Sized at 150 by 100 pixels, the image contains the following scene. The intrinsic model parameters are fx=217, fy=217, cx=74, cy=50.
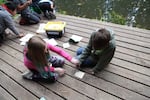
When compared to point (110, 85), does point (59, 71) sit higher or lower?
higher

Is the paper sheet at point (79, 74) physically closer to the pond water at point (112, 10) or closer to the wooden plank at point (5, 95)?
the wooden plank at point (5, 95)

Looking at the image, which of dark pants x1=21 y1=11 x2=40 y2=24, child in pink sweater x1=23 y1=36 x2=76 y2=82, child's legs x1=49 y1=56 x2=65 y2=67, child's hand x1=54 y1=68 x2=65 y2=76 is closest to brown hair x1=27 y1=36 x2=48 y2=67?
child in pink sweater x1=23 y1=36 x2=76 y2=82

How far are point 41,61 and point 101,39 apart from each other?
0.67m

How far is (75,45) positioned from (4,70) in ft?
3.63

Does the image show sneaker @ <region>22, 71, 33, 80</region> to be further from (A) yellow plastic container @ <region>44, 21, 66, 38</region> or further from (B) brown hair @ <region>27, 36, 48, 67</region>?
(A) yellow plastic container @ <region>44, 21, 66, 38</region>

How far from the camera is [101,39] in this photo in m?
2.22

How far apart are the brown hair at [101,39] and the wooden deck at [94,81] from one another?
492 mm

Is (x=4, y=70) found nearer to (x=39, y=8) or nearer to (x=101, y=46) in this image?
(x=101, y=46)

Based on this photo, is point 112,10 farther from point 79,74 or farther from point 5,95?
point 5,95

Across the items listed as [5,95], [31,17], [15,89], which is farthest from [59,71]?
[31,17]

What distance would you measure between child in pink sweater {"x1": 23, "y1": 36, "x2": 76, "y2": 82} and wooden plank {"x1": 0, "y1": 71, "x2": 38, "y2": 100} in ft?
0.56

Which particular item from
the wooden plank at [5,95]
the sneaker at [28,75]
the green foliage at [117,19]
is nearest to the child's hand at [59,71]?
the sneaker at [28,75]

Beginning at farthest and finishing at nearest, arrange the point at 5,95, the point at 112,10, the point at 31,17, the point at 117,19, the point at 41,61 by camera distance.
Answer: the point at 112,10
the point at 117,19
the point at 31,17
the point at 5,95
the point at 41,61

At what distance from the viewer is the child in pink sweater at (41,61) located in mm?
2166
